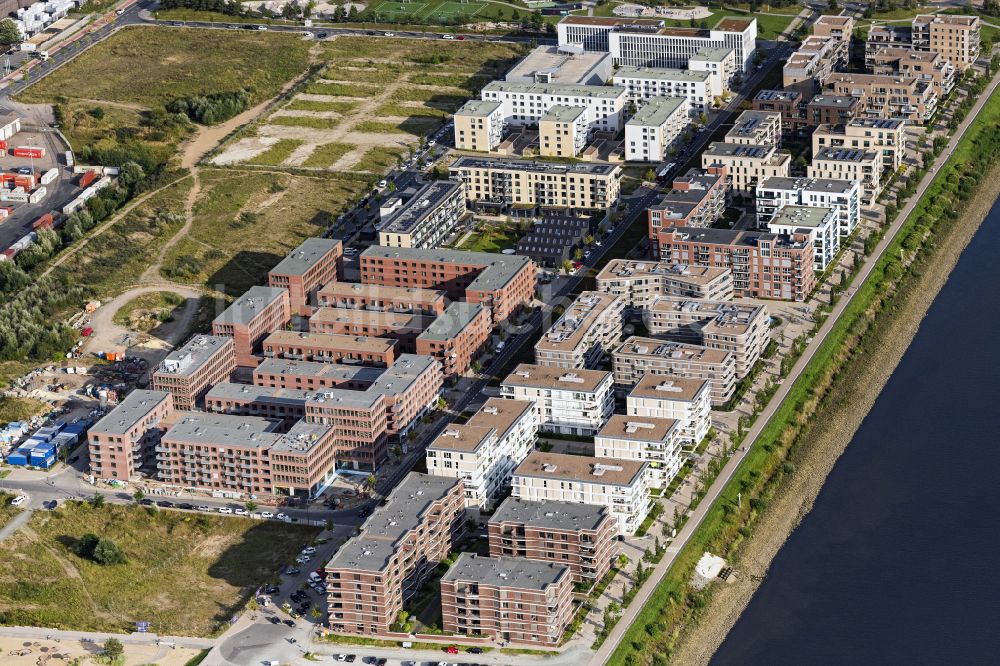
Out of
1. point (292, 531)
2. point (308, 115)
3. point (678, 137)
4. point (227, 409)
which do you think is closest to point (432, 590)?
point (292, 531)

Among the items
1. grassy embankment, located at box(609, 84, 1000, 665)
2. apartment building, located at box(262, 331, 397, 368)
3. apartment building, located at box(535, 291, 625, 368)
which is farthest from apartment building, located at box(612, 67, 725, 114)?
apartment building, located at box(262, 331, 397, 368)

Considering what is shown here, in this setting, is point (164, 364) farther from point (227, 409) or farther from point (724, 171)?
point (724, 171)

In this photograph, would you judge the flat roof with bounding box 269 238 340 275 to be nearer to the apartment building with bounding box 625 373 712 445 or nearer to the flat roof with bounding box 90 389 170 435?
the flat roof with bounding box 90 389 170 435

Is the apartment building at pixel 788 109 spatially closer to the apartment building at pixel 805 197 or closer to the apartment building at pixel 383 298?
the apartment building at pixel 805 197

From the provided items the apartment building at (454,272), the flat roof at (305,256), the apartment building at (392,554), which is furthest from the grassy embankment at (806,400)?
the flat roof at (305,256)

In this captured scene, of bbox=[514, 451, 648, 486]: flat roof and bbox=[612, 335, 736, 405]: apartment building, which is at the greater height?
bbox=[514, 451, 648, 486]: flat roof

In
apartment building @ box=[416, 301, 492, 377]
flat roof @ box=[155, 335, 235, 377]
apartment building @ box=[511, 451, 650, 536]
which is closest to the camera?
apartment building @ box=[511, 451, 650, 536]
